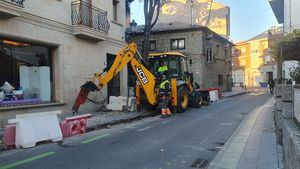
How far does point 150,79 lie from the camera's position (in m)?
15.1

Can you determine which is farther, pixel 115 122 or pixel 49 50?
pixel 49 50

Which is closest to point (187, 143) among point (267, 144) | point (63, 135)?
point (267, 144)

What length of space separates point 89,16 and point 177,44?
54.5 ft

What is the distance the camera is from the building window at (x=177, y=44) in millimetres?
31203

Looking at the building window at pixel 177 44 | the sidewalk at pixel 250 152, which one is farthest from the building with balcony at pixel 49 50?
the building window at pixel 177 44

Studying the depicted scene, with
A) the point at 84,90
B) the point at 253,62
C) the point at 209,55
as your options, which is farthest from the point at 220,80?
the point at 253,62

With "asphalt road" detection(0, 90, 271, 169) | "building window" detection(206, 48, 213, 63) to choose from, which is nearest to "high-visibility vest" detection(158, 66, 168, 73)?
"asphalt road" detection(0, 90, 271, 169)

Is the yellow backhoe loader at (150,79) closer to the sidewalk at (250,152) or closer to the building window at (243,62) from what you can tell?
the sidewalk at (250,152)

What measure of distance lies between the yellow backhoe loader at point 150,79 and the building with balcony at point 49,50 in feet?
4.15

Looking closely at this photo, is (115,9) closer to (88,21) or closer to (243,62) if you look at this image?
(88,21)

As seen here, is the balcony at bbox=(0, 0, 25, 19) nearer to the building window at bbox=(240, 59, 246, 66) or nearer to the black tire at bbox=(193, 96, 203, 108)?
the black tire at bbox=(193, 96, 203, 108)

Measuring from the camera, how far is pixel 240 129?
1069 cm

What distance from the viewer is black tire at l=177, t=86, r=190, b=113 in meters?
16.0

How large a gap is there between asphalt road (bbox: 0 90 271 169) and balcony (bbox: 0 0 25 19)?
4721 mm
